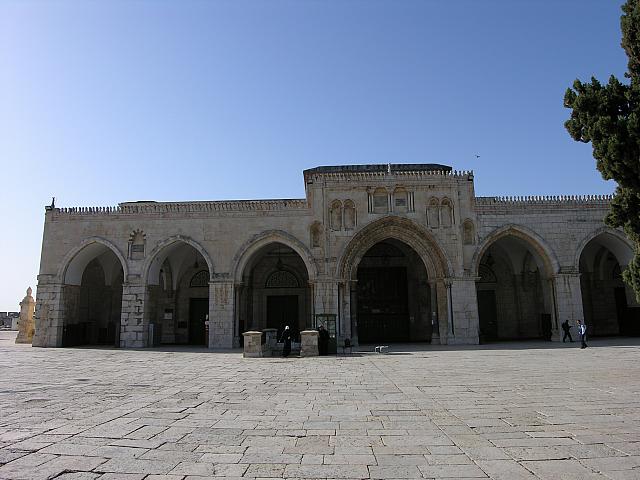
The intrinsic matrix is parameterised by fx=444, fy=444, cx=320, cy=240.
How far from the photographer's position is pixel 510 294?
23688 millimetres

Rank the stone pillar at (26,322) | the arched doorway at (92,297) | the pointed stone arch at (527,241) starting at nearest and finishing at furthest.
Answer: the pointed stone arch at (527,241), the arched doorway at (92,297), the stone pillar at (26,322)

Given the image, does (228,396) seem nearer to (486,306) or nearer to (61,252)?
(61,252)

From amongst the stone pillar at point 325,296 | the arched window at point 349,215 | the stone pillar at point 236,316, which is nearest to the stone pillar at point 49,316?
the stone pillar at point 236,316

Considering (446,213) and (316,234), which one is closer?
(446,213)

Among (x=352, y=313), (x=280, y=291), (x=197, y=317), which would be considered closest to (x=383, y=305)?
(x=352, y=313)

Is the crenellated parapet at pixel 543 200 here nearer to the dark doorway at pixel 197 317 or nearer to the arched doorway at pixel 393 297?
the arched doorway at pixel 393 297

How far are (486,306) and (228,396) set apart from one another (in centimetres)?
1951

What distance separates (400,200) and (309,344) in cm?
830

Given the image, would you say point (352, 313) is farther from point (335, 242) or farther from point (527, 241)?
point (527, 241)

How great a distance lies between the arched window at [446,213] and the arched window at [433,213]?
0.58ft

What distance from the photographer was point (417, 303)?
922 inches

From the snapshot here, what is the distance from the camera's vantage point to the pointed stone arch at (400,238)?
19.6 metres

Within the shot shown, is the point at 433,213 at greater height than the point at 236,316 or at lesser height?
greater

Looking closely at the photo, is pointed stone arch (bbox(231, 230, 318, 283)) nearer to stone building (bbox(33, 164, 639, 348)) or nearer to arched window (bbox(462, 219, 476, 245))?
stone building (bbox(33, 164, 639, 348))
